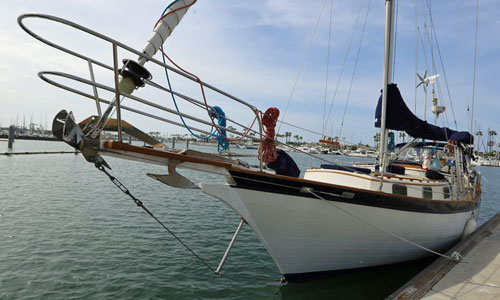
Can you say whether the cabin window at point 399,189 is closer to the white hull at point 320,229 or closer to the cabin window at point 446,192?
the white hull at point 320,229

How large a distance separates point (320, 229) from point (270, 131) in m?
2.11

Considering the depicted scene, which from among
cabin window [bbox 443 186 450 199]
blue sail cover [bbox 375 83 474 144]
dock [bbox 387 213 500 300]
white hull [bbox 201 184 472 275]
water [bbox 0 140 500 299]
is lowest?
water [bbox 0 140 500 299]

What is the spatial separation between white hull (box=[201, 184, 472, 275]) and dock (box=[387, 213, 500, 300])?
0.87 metres

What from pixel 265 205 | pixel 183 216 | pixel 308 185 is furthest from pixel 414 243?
pixel 183 216


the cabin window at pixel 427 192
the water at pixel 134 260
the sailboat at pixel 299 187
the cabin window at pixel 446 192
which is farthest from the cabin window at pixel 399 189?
the water at pixel 134 260

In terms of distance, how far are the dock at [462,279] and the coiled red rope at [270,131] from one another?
3.17m

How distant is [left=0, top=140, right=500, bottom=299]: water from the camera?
19.5 feet

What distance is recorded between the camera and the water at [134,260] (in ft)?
19.5

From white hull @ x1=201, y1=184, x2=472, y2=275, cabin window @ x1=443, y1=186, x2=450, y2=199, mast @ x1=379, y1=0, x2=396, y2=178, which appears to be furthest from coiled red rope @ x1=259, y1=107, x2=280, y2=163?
cabin window @ x1=443, y1=186, x2=450, y2=199

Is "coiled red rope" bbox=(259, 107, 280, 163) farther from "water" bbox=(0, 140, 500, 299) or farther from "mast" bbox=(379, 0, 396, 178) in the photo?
"mast" bbox=(379, 0, 396, 178)

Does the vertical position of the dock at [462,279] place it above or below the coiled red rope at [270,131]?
below

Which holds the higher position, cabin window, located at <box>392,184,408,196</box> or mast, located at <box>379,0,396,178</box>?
mast, located at <box>379,0,396,178</box>

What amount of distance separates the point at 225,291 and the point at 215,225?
437 cm

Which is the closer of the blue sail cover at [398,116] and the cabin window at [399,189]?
the cabin window at [399,189]
